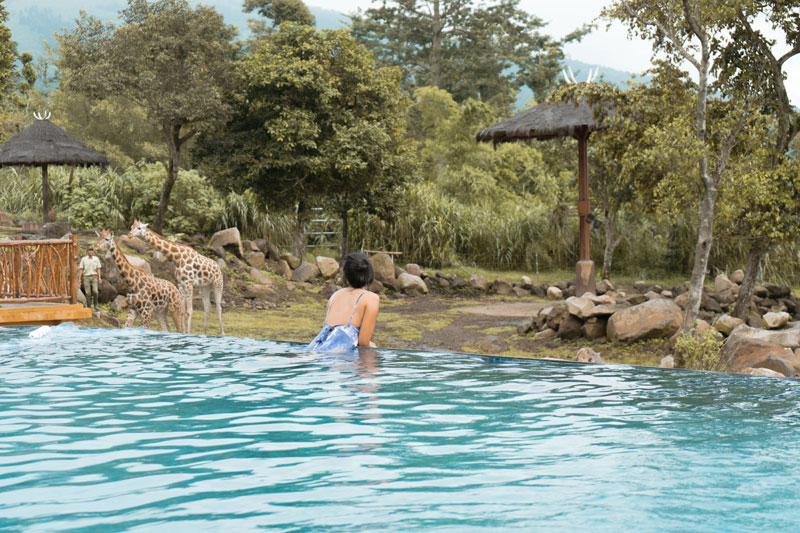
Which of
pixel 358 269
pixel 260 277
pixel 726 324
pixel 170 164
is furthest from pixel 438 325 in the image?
pixel 170 164

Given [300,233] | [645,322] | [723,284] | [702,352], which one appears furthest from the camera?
[300,233]

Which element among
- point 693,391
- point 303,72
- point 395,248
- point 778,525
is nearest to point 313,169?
point 303,72

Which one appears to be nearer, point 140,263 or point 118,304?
point 118,304

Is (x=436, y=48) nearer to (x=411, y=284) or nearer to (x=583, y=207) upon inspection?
(x=411, y=284)

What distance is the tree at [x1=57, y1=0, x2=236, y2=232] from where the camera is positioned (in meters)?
18.8

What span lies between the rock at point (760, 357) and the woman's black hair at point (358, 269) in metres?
3.76

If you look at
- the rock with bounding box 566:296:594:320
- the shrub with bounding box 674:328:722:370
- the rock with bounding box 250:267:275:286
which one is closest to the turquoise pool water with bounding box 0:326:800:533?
the shrub with bounding box 674:328:722:370

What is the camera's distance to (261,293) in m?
16.8

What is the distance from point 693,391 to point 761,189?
4727 millimetres

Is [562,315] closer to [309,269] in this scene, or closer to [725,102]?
[725,102]

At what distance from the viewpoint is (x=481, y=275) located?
2081cm

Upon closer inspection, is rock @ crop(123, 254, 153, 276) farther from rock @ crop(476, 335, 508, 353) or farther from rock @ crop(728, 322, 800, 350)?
rock @ crop(728, 322, 800, 350)

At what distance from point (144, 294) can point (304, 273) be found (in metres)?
8.91

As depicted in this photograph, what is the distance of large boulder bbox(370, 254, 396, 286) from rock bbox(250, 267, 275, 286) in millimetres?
2749
